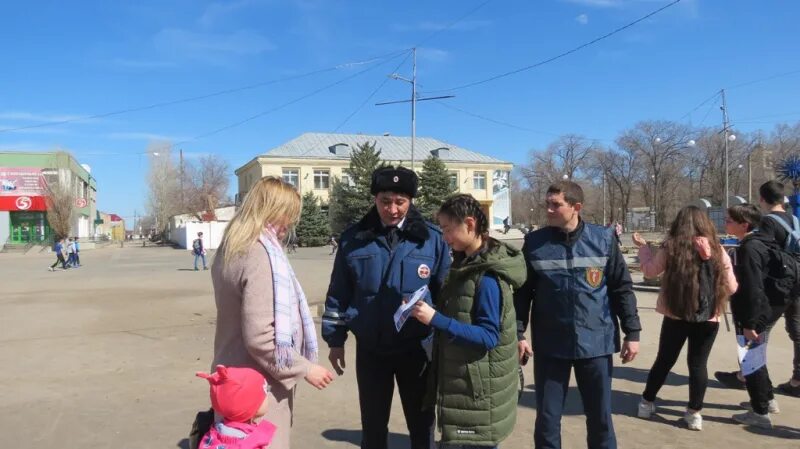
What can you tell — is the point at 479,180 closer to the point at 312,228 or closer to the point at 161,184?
the point at 312,228

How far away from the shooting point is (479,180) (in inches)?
2504

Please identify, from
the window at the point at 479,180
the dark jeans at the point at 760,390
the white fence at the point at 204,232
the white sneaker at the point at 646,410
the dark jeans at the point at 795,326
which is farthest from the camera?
the window at the point at 479,180

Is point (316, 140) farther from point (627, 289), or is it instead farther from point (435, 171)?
point (627, 289)

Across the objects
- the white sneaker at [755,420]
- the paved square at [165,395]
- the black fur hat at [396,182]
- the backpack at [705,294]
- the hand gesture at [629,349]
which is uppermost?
the black fur hat at [396,182]

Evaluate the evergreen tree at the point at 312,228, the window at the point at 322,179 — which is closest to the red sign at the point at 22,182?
the evergreen tree at the point at 312,228

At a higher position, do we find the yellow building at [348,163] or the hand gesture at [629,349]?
the yellow building at [348,163]

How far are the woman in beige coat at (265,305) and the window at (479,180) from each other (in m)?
60.8

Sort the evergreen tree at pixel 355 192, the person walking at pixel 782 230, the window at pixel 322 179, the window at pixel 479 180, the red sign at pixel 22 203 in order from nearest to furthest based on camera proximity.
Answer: the person walking at pixel 782 230 < the red sign at pixel 22 203 < the evergreen tree at pixel 355 192 < the window at pixel 322 179 < the window at pixel 479 180

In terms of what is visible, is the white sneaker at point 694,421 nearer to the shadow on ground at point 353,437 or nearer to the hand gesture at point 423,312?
the shadow on ground at point 353,437

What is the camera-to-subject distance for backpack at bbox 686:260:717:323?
4.27 meters

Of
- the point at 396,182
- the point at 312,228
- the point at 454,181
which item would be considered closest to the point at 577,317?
the point at 396,182

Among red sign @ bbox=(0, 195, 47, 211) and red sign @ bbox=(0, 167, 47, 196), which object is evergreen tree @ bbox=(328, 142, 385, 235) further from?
red sign @ bbox=(0, 167, 47, 196)

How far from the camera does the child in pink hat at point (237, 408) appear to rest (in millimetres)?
2256

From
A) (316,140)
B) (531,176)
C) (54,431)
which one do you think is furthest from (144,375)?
(531,176)
